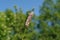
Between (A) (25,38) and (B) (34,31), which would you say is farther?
(B) (34,31)

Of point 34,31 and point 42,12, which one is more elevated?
point 42,12

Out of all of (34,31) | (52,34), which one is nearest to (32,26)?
(34,31)

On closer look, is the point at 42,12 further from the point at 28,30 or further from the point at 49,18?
the point at 28,30

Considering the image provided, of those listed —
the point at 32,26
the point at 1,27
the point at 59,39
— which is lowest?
the point at 59,39

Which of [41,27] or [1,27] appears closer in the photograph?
[1,27]

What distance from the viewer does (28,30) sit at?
24016 millimetres

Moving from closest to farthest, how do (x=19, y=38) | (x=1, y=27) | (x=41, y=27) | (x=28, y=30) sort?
(x=1, y=27)
(x=19, y=38)
(x=28, y=30)
(x=41, y=27)

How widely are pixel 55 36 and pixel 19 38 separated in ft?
14.4

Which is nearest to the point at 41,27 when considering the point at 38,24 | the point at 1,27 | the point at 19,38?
the point at 38,24

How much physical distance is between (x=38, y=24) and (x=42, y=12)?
1566 mm

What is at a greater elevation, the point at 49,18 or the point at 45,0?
the point at 45,0

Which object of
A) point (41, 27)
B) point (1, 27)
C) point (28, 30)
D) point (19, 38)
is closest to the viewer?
point (1, 27)

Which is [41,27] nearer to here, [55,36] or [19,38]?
[55,36]

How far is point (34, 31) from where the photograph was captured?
2517 cm
